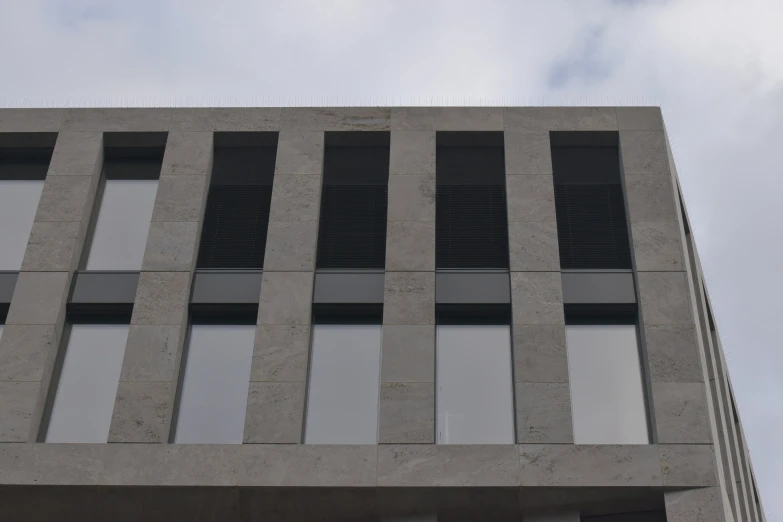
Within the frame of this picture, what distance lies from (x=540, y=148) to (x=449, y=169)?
2464 millimetres

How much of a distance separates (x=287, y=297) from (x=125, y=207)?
5.74 m

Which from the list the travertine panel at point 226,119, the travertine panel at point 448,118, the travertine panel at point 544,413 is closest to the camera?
the travertine panel at point 544,413

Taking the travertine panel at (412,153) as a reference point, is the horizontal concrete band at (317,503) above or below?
below

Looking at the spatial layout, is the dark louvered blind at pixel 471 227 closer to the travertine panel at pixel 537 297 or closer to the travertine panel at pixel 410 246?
the travertine panel at pixel 410 246

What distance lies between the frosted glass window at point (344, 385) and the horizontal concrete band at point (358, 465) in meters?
1.12

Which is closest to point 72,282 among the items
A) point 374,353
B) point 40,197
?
point 40,197

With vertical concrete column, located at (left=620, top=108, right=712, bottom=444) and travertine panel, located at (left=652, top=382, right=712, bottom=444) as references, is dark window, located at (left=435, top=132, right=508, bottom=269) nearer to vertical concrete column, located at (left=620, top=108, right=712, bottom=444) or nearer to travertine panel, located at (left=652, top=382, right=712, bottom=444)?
vertical concrete column, located at (left=620, top=108, right=712, bottom=444)

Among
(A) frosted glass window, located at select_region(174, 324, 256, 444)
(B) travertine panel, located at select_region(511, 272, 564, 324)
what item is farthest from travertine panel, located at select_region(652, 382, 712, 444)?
(A) frosted glass window, located at select_region(174, 324, 256, 444)

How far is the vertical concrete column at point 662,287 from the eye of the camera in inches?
926

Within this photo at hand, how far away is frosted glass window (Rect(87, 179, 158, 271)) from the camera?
2731 cm

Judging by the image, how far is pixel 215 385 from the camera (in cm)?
2525

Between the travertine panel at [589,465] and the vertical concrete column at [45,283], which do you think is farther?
the vertical concrete column at [45,283]

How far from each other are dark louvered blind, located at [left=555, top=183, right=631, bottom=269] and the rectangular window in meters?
2.70

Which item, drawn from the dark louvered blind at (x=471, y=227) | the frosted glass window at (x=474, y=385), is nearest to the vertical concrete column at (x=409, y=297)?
the dark louvered blind at (x=471, y=227)
